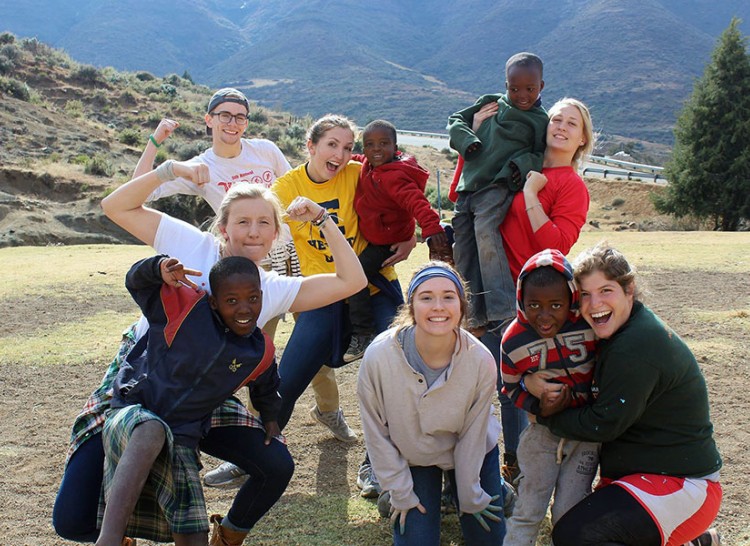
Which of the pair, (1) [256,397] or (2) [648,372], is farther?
(1) [256,397]

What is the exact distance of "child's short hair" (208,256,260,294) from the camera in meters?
3.34

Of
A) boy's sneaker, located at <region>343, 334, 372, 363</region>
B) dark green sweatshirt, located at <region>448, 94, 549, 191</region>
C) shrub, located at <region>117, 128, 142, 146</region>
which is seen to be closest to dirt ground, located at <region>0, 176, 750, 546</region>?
boy's sneaker, located at <region>343, 334, 372, 363</region>

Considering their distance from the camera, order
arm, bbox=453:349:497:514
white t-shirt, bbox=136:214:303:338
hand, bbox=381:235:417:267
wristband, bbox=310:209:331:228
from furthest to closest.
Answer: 1. hand, bbox=381:235:417:267
2. wristband, bbox=310:209:331:228
3. white t-shirt, bbox=136:214:303:338
4. arm, bbox=453:349:497:514

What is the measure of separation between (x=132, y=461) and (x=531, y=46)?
4732 inches

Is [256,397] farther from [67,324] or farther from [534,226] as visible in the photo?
[67,324]

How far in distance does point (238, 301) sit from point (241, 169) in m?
1.85

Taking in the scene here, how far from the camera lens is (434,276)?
3.45 metres

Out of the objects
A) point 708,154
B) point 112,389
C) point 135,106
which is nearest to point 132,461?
point 112,389

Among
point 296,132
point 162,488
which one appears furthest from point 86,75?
point 162,488

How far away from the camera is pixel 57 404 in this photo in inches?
240

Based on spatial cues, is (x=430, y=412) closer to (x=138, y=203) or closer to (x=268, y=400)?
(x=268, y=400)

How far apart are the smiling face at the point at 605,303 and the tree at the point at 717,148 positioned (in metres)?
24.6

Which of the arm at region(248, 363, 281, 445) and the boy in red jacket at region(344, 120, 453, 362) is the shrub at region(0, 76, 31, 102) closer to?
the boy in red jacket at region(344, 120, 453, 362)

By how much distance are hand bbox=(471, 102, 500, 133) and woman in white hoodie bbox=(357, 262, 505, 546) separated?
111cm
